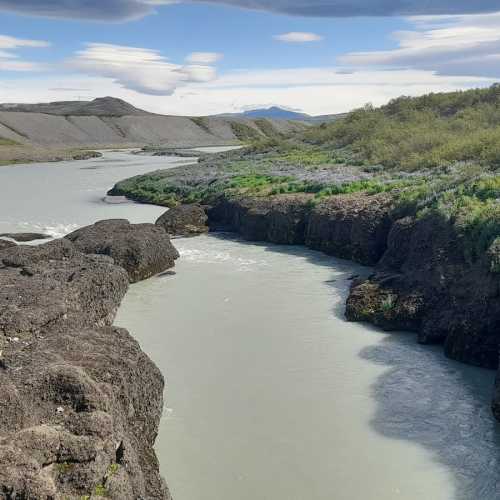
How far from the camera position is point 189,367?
1337 centimetres

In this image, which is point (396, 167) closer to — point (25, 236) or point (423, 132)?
point (423, 132)

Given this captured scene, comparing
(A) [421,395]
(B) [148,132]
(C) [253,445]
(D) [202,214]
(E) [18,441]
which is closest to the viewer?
(E) [18,441]

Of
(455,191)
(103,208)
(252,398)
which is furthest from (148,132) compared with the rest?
(252,398)

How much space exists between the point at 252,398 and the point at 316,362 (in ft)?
6.93

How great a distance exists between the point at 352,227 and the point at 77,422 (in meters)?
17.0

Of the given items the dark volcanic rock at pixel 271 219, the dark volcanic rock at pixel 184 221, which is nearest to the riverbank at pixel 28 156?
the dark volcanic rock at pixel 184 221

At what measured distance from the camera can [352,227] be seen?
2345 centimetres

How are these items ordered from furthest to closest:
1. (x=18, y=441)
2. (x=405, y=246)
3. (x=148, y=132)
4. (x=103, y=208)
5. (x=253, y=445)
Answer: (x=148, y=132) < (x=103, y=208) < (x=405, y=246) < (x=253, y=445) < (x=18, y=441)

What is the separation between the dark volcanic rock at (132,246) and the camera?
2027 cm

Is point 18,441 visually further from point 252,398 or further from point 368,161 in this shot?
point 368,161

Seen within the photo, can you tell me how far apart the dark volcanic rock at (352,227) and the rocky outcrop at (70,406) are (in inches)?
471

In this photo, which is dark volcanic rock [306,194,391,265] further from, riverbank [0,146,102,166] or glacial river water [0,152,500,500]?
riverbank [0,146,102,166]

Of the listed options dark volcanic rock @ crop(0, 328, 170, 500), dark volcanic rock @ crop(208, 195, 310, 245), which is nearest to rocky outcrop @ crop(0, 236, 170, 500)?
dark volcanic rock @ crop(0, 328, 170, 500)

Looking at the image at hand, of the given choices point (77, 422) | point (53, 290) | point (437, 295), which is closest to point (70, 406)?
point (77, 422)
